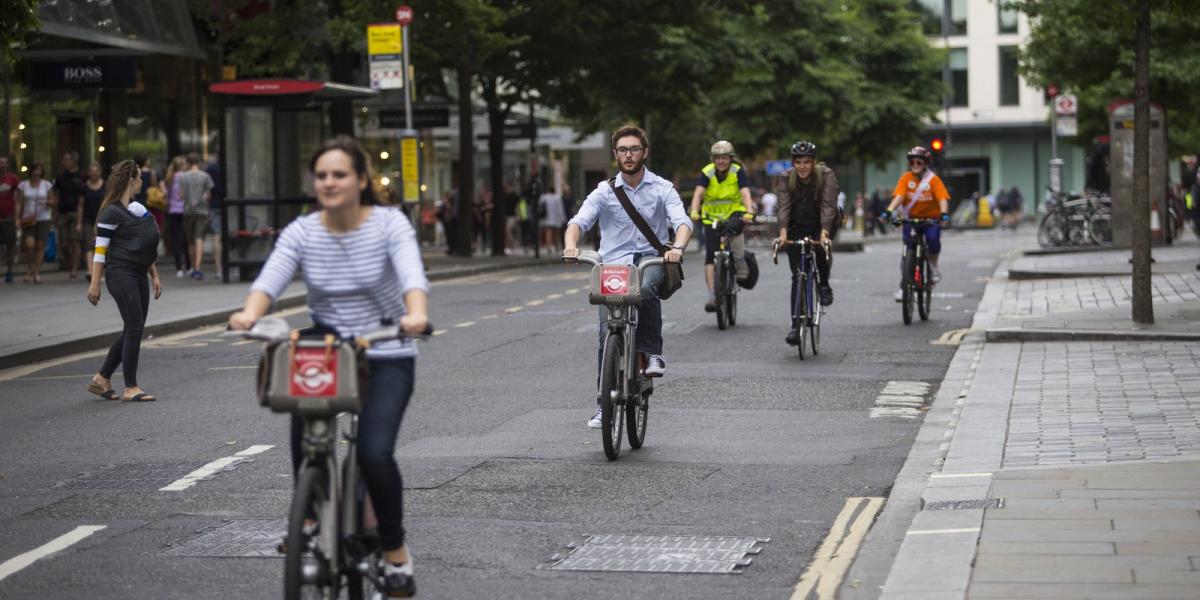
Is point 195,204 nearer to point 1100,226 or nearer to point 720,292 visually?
point 720,292

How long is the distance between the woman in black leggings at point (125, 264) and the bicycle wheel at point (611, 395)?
441 centimetres

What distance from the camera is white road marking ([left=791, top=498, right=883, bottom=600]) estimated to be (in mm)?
6676

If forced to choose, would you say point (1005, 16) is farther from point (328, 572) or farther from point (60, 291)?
point (328, 572)

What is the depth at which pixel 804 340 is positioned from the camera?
15125 mm

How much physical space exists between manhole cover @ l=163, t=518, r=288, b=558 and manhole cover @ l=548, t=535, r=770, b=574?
1.16 meters

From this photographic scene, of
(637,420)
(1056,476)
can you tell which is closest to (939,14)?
(637,420)

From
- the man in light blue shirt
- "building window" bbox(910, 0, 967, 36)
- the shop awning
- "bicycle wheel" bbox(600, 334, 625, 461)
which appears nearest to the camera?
"bicycle wheel" bbox(600, 334, 625, 461)

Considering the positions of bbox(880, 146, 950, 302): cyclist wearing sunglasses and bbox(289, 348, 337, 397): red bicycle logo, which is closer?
bbox(289, 348, 337, 397): red bicycle logo

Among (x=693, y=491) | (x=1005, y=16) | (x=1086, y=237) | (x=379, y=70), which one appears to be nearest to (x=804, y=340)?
(x=693, y=491)

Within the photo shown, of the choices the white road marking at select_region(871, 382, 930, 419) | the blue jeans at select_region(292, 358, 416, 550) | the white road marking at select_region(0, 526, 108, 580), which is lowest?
the white road marking at select_region(0, 526, 108, 580)

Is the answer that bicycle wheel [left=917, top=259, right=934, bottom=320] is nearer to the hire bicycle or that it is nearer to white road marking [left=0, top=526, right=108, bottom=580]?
white road marking [left=0, top=526, right=108, bottom=580]

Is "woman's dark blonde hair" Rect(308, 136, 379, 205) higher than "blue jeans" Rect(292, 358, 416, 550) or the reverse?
higher

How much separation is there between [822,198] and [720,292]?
92.4 inches

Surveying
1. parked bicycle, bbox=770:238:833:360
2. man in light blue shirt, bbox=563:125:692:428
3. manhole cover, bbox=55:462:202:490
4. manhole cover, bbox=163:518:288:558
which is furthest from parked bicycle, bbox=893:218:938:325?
manhole cover, bbox=163:518:288:558
